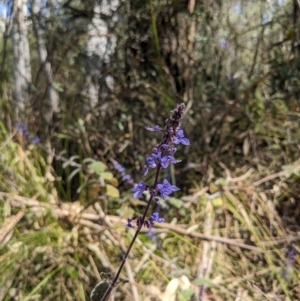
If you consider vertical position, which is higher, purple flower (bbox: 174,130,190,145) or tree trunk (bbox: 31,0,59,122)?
tree trunk (bbox: 31,0,59,122)

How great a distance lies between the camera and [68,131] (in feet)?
9.37

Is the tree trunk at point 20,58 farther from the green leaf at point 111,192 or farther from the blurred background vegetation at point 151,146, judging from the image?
the green leaf at point 111,192

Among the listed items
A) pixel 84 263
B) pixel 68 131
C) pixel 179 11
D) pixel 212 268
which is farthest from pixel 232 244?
pixel 179 11

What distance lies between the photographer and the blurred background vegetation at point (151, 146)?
1.93m

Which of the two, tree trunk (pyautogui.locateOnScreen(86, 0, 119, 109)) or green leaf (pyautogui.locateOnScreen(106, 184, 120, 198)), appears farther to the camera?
tree trunk (pyautogui.locateOnScreen(86, 0, 119, 109))

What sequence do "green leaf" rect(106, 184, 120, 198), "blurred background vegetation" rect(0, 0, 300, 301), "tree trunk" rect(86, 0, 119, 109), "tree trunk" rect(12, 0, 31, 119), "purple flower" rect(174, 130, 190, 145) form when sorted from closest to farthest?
"purple flower" rect(174, 130, 190, 145), "blurred background vegetation" rect(0, 0, 300, 301), "green leaf" rect(106, 184, 120, 198), "tree trunk" rect(86, 0, 119, 109), "tree trunk" rect(12, 0, 31, 119)

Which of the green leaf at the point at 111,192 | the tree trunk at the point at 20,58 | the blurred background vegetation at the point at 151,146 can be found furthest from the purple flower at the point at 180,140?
the tree trunk at the point at 20,58

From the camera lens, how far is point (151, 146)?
2.84 meters

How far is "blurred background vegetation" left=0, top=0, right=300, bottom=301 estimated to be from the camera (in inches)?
75.9

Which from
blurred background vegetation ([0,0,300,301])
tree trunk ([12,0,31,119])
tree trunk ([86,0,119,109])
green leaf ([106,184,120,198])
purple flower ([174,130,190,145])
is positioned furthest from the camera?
tree trunk ([12,0,31,119])

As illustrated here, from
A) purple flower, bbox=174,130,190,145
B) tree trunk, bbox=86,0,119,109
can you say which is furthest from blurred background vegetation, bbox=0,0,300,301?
purple flower, bbox=174,130,190,145

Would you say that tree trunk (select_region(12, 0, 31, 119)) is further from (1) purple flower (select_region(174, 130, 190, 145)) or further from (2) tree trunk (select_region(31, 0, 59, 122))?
(1) purple flower (select_region(174, 130, 190, 145))

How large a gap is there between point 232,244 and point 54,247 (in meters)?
0.75

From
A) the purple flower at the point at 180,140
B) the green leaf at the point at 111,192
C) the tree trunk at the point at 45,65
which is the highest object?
the tree trunk at the point at 45,65
